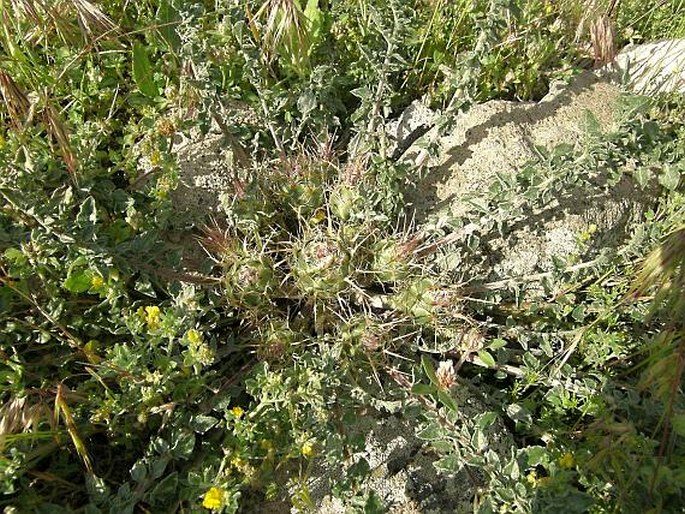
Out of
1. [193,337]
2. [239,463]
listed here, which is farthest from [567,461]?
[193,337]

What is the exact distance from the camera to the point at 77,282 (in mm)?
2291

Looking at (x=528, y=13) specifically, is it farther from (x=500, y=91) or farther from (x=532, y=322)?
(x=532, y=322)

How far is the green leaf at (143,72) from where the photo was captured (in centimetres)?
285

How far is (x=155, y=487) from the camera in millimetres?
2109

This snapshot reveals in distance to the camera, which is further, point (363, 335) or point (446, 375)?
point (363, 335)

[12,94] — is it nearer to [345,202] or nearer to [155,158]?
[155,158]

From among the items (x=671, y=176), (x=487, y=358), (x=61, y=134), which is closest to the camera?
(x=61, y=134)

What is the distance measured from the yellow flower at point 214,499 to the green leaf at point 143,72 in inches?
72.8

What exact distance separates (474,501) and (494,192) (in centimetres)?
118

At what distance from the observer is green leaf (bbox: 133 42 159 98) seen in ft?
9.36

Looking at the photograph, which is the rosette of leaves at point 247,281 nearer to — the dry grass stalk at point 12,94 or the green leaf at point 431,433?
the green leaf at point 431,433

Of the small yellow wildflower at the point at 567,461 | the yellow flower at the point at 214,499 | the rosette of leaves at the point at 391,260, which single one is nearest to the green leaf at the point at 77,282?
the yellow flower at the point at 214,499

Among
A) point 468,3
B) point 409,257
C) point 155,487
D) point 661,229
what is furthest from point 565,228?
point 155,487

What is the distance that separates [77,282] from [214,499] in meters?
0.96
